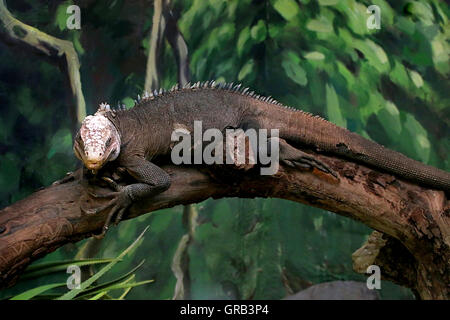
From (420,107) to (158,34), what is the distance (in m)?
2.68

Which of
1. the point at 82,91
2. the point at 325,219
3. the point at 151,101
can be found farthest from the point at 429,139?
the point at 82,91

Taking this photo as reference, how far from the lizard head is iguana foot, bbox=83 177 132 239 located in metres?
0.16

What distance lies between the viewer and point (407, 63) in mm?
4902

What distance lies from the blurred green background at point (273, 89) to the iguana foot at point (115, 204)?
3.98 feet

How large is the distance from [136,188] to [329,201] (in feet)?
4.37

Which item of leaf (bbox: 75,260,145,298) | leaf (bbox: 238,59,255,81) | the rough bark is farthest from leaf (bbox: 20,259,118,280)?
leaf (bbox: 238,59,255,81)

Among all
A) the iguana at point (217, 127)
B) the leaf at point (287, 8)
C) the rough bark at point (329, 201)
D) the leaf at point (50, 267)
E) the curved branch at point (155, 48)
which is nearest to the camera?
the rough bark at point (329, 201)

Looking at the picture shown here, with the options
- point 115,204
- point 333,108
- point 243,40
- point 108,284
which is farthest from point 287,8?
point 108,284

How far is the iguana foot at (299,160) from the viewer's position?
3.36m

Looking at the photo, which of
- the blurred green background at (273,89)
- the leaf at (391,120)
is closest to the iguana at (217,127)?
the blurred green background at (273,89)

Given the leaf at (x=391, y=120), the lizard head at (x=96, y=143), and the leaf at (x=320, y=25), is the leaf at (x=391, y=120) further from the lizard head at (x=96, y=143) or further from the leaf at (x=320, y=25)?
the lizard head at (x=96, y=143)

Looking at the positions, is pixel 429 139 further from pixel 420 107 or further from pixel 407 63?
pixel 407 63

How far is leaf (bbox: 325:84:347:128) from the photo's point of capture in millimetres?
5059

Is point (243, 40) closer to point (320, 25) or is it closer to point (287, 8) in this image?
point (287, 8)
